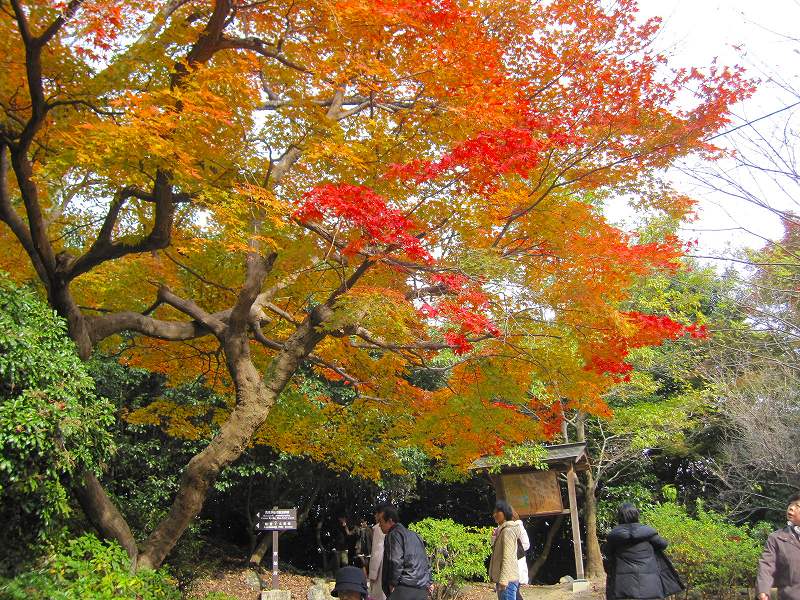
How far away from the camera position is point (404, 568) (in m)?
4.52

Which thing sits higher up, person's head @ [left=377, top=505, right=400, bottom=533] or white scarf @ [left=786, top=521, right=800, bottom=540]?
person's head @ [left=377, top=505, right=400, bottom=533]

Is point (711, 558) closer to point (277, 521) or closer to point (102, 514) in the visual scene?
point (277, 521)

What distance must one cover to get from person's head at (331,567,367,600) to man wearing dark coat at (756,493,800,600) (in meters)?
2.77

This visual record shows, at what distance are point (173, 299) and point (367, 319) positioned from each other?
7.05ft

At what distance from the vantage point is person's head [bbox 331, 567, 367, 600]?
3.52 meters

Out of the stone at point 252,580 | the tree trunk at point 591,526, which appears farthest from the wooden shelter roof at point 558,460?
the stone at point 252,580

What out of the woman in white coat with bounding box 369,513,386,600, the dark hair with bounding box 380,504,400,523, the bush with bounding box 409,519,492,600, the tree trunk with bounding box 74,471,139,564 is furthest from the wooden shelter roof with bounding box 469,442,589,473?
the dark hair with bounding box 380,504,400,523

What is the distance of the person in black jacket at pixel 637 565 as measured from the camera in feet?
15.5

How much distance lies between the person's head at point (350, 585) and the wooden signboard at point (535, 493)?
9.15 meters

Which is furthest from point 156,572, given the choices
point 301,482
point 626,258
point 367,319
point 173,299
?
point 301,482

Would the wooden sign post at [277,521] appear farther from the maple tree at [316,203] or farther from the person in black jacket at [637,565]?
the person in black jacket at [637,565]

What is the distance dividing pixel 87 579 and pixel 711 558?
8528mm

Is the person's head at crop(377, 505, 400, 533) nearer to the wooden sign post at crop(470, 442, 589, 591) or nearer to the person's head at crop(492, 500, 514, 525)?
the person's head at crop(492, 500, 514, 525)

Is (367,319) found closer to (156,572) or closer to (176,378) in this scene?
(156,572)
